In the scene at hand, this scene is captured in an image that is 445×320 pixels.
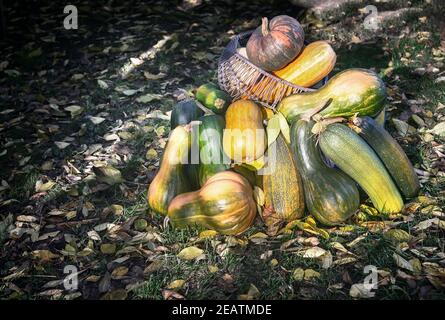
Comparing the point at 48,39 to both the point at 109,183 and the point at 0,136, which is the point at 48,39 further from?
the point at 109,183

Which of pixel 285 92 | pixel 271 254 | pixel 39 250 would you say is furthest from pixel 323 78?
pixel 39 250

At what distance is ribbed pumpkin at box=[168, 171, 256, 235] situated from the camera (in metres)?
3.17

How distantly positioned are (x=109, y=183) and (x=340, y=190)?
1.86 metres

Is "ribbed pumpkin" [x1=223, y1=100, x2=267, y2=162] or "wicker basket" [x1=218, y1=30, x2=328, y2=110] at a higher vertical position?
"wicker basket" [x1=218, y1=30, x2=328, y2=110]

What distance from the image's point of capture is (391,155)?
340 cm

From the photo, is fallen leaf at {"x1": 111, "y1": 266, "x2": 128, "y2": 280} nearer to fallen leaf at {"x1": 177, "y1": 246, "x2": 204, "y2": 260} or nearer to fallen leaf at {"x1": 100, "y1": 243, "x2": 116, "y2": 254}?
fallen leaf at {"x1": 100, "y1": 243, "x2": 116, "y2": 254}

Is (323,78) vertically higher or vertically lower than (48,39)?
higher

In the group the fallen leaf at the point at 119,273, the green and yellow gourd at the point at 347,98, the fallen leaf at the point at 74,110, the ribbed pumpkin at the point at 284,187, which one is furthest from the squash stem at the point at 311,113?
the fallen leaf at the point at 74,110

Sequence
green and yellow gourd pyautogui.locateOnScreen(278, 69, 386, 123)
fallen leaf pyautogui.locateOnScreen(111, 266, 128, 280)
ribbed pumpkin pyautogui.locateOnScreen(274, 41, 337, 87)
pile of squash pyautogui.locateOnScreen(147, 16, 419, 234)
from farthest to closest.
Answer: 1. ribbed pumpkin pyautogui.locateOnScreen(274, 41, 337, 87)
2. green and yellow gourd pyautogui.locateOnScreen(278, 69, 386, 123)
3. pile of squash pyautogui.locateOnScreen(147, 16, 419, 234)
4. fallen leaf pyautogui.locateOnScreen(111, 266, 128, 280)

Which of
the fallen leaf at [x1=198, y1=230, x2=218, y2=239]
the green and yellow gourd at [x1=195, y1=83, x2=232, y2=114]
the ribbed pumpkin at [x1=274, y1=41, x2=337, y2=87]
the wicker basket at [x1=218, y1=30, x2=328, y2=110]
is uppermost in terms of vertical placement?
the ribbed pumpkin at [x1=274, y1=41, x2=337, y2=87]

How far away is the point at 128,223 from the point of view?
358 centimetres

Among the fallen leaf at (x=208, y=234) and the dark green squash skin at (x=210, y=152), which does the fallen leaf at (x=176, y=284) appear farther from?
the dark green squash skin at (x=210, y=152)

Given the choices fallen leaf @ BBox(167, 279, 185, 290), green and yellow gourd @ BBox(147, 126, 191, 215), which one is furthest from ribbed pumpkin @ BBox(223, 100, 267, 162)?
fallen leaf @ BBox(167, 279, 185, 290)

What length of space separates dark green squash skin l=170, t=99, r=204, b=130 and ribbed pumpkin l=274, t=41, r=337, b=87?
2.32 ft
